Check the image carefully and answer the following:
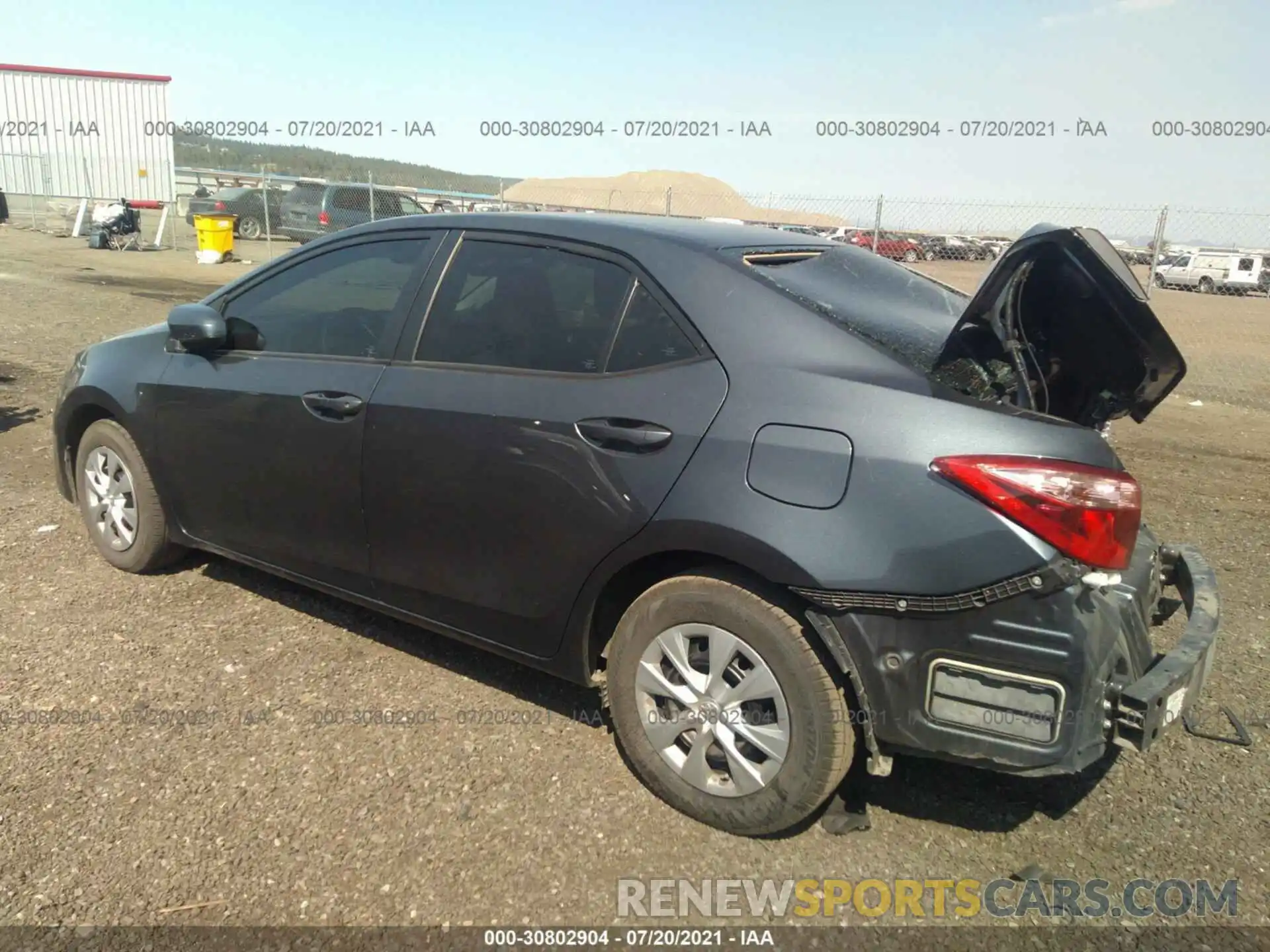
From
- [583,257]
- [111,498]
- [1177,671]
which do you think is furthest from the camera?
[111,498]

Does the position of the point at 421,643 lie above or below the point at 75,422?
below

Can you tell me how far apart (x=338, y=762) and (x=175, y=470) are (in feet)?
5.41

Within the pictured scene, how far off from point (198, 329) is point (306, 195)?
71.9ft

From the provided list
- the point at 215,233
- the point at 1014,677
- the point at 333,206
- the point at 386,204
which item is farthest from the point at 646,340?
the point at 333,206

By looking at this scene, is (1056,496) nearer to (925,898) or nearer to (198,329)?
(925,898)

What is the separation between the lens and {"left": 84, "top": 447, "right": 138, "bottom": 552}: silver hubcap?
4238 millimetres

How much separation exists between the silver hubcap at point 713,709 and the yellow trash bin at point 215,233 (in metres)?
20.2

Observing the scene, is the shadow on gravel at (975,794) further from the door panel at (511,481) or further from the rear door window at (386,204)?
the rear door window at (386,204)

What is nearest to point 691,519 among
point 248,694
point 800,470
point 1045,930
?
point 800,470

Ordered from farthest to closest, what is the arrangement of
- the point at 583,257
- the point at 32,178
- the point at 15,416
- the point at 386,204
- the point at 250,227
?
the point at 32,178 → the point at 250,227 → the point at 386,204 → the point at 15,416 → the point at 583,257

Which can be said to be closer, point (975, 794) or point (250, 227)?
point (975, 794)

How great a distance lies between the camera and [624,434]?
2738 millimetres

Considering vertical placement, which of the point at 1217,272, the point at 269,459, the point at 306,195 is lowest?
the point at 269,459

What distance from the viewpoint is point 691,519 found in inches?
102
